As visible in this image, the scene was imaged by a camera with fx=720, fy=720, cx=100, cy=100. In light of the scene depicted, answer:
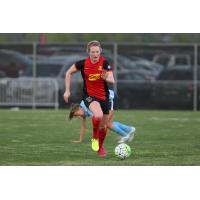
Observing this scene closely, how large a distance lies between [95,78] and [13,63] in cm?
2017

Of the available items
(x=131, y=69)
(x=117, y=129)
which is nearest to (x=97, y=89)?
(x=117, y=129)

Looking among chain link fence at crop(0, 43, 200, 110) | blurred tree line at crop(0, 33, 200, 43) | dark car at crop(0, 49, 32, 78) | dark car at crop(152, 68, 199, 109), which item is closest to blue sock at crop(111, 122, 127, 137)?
chain link fence at crop(0, 43, 200, 110)

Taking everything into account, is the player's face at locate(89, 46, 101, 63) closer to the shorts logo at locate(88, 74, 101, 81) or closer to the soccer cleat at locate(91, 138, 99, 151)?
the shorts logo at locate(88, 74, 101, 81)

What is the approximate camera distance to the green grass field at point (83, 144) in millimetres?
11156

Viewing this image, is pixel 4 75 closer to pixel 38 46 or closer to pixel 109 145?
pixel 38 46

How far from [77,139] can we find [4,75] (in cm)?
1621

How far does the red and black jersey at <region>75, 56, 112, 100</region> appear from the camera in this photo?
11766 millimetres

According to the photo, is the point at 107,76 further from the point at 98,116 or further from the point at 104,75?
the point at 98,116

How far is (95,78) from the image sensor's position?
38.7 feet

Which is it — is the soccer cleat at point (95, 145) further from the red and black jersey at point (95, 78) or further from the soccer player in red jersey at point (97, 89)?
the red and black jersey at point (95, 78)

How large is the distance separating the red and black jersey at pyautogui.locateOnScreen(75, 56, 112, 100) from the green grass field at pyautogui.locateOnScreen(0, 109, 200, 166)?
3.40 feet

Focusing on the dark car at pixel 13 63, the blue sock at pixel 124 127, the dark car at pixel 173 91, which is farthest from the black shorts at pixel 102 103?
the dark car at pixel 13 63

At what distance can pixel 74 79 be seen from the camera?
30641 mm
